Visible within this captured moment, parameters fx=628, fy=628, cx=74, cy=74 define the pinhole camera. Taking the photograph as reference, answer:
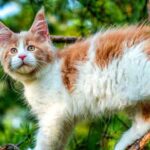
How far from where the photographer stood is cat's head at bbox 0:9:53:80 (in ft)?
14.1

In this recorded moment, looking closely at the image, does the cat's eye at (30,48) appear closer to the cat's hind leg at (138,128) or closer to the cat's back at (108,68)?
the cat's back at (108,68)

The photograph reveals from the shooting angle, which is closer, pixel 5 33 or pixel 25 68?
pixel 25 68

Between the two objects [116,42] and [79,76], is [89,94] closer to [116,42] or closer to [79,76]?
[79,76]

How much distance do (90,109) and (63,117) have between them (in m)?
0.19

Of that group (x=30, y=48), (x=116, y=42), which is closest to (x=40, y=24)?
(x=30, y=48)

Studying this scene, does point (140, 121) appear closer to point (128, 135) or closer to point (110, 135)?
point (128, 135)

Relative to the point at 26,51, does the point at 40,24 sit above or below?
above

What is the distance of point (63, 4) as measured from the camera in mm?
5297

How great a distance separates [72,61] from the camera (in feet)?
14.0

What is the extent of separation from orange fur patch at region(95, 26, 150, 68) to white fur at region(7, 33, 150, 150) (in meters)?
0.04

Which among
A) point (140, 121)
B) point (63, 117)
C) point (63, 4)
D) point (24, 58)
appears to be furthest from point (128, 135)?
point (63, 4)

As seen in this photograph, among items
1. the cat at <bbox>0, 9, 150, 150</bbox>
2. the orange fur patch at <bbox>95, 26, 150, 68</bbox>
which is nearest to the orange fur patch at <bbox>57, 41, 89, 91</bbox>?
the cat at <bbox>0, 9, 150, 150</bbox>

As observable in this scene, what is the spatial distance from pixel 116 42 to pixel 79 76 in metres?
0.35

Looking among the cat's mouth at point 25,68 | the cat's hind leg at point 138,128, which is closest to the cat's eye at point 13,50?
the cat's mouth at point 25,68
